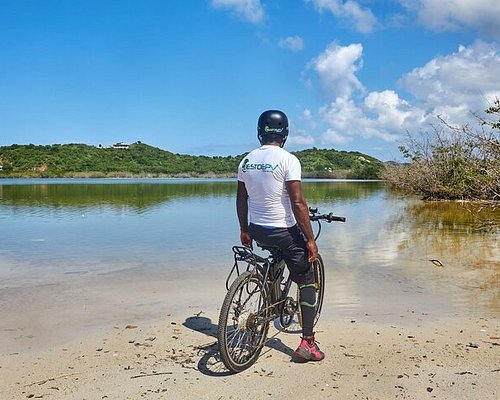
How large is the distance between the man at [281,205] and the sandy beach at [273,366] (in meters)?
0.49

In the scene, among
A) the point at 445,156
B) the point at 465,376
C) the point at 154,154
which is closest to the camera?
the point at 465,376

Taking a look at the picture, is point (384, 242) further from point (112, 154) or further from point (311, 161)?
point (112, 154)

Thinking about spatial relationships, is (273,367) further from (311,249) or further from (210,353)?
(311,249)

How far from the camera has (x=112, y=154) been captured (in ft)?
436

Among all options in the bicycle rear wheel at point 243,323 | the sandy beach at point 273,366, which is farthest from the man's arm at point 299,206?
the sandy beach at point 273,366

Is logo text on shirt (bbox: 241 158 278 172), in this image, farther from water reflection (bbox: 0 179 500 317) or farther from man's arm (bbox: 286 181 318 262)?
water reflection (bbox: 0 179 500 317)

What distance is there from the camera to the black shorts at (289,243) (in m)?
4.29

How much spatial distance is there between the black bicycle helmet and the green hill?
94.7m

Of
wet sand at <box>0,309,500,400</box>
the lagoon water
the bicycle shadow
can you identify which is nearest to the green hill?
the lagoon water

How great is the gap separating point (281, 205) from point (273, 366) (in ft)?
4.96

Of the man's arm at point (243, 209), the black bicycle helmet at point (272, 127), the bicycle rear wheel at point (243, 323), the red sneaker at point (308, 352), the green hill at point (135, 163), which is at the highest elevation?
the green hill at point (135, 163)

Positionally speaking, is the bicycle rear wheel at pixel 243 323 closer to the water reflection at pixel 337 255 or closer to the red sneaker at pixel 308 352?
the red sneaker at pixel 308 352

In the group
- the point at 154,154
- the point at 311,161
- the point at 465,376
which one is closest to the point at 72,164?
the point at 154,154

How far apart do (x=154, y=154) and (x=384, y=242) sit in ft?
445
